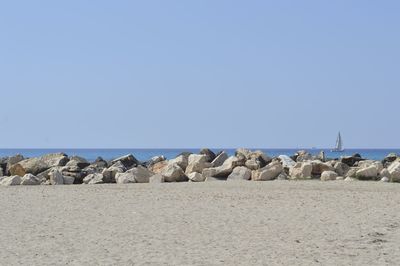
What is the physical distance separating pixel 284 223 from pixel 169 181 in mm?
12093

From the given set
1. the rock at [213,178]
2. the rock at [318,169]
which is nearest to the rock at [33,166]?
the rock at [213,178]

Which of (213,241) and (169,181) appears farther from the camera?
(169,181)

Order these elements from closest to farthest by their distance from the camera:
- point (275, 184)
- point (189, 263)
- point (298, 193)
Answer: point (189, 263), point (298, 193), point (275, 184)

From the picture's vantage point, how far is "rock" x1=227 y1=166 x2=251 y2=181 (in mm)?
24438

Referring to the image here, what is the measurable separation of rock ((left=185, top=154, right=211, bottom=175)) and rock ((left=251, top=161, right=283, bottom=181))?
2658mm

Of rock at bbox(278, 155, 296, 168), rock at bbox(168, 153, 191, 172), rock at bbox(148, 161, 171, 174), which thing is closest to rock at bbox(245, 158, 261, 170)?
rock at bbox(278, 155, 296, 168)

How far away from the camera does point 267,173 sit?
2414 centimetres

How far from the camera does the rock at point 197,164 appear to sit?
26172mm

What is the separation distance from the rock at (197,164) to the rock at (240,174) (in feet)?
5.15

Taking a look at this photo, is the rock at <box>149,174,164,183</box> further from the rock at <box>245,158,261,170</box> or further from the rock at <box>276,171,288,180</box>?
the rock at <box>276,171,288,180</box>

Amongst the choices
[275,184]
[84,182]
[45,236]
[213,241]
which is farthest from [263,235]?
[84,182]

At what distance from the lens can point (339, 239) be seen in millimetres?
10914

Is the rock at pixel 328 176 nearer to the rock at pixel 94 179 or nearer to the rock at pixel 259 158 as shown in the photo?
the rock at pixel 259 158

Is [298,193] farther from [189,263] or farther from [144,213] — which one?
[189,263]
